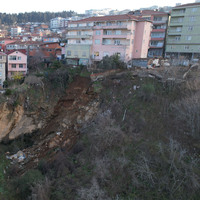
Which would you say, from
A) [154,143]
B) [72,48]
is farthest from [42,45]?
[154,143]

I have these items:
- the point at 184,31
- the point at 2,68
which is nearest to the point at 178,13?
the point at 184,31

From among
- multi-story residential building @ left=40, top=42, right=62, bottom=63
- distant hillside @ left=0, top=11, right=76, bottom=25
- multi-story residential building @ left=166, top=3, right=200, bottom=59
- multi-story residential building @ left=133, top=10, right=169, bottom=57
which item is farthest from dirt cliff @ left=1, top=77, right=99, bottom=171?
distant hillside @ left=0, top=11, right=76, bottom=25

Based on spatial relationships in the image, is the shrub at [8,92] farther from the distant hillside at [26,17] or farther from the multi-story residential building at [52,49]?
the distant hillside at [26,17]

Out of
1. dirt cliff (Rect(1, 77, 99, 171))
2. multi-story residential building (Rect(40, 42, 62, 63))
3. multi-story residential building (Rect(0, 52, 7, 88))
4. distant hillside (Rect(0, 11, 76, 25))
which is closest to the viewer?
dirt cliff (Rect(1, 77, 99, 171))

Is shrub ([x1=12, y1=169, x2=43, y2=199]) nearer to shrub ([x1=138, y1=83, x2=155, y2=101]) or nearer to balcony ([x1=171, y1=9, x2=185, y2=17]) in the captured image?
shrub ([x1=138, y1=83, x2=155, y2=101])

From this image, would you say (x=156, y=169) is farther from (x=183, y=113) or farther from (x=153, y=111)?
(x=153, y=111)

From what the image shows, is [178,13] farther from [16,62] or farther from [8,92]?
[8,92]
